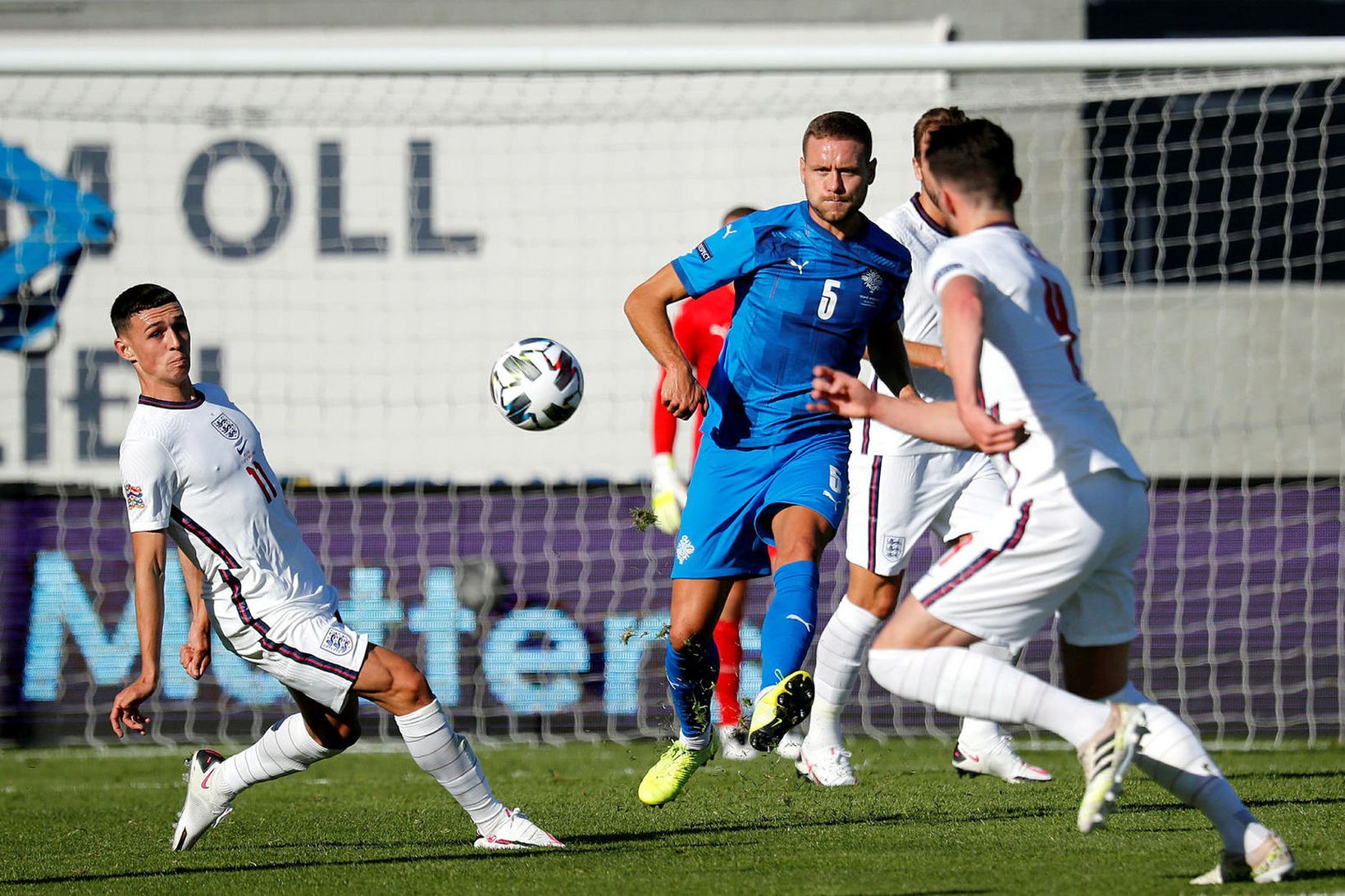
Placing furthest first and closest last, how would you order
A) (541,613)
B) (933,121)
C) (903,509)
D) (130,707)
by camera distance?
(541,613)
(903,509)
(933,121)
(130,707)

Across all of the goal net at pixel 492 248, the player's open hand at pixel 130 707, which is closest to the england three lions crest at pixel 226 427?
the player's open hand at pixel 130 707

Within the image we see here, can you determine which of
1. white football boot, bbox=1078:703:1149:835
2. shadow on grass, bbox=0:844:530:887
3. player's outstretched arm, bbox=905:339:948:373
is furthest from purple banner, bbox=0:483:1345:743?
white football boot, bbox=1078:703:1149:835

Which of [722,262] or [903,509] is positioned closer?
[722,262]

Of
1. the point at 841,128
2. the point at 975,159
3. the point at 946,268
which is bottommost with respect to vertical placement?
the point at 946,268

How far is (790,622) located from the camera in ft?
16.9

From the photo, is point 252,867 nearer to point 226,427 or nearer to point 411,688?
point 411,688

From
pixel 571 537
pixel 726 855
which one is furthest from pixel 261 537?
pixel 571 537

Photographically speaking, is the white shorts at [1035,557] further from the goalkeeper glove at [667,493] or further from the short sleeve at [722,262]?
the goalkeeper glove at [667,493]

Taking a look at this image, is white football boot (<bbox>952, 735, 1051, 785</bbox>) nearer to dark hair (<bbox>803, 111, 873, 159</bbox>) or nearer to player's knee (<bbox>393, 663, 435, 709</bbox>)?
player's knee (<bbox>393, 663, 435, 709</bbox>)

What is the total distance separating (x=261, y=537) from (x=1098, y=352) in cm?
938

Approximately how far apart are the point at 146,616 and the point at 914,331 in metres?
3.21

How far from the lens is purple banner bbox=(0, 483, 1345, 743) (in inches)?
366

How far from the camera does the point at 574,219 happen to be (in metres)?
14.4

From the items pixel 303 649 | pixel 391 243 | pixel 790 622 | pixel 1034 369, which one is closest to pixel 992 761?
pixel 790 622
